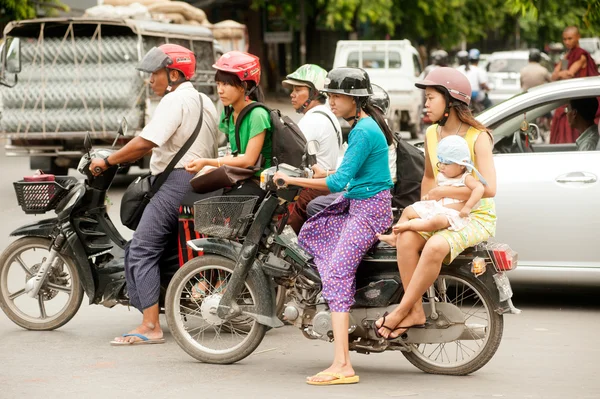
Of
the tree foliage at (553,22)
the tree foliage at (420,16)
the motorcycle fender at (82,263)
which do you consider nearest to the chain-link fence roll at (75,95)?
the tree foliage at (553,22)

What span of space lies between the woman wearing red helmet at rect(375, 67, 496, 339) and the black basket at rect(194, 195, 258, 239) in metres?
0.94

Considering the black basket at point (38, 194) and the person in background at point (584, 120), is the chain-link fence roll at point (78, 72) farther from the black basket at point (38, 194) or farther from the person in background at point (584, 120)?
the black basket at point (38, 194)

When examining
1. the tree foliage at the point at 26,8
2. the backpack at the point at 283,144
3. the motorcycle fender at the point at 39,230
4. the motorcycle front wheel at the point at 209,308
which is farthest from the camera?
the tree foliage at the point at 26,8

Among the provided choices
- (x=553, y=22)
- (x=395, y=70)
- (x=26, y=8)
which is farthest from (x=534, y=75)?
(x=553, y=22)

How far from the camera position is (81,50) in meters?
15.2

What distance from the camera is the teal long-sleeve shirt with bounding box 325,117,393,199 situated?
5809 millimetres

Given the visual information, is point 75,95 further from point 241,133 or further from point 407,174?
point 407,174

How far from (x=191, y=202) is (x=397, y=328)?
1641 mm

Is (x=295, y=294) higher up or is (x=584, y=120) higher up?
(x=584, y=120)

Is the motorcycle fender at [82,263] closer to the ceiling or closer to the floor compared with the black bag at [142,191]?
closer to the floor

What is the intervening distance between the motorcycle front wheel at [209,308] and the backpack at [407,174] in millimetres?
1235

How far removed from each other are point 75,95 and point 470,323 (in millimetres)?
10205

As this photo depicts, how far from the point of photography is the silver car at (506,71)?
27.7 metres

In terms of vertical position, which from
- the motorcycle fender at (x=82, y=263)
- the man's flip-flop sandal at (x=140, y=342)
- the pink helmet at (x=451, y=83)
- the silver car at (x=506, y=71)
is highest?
the pink helmet at (x=451, y=83)
